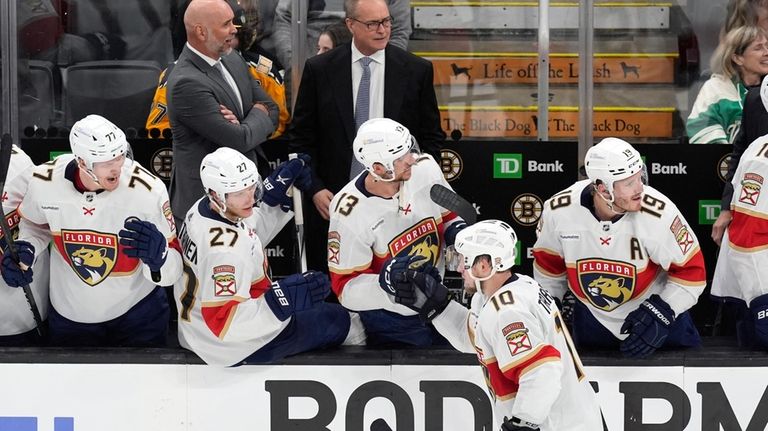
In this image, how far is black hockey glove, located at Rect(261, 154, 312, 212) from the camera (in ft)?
18.7

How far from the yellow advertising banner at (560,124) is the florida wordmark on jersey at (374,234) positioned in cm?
86

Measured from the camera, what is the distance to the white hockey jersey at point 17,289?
5582 mm

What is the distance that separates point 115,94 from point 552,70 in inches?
76.0

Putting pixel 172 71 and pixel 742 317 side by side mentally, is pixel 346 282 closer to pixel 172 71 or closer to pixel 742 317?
pixel 172 71

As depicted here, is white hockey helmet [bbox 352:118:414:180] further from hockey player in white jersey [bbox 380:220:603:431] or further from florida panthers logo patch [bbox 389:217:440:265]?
hockey player in white jersey [bbox 380:220:603:431]

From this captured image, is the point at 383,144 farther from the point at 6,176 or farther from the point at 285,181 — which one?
the point at 6,176

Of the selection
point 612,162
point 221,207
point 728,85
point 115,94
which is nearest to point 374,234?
point 221,207

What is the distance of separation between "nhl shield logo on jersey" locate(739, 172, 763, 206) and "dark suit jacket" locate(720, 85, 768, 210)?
Result: 0.28m

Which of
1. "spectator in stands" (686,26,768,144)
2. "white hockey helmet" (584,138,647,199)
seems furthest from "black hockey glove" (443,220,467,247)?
"spectator in stands" (686,26,768,144)

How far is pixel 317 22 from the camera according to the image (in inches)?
250

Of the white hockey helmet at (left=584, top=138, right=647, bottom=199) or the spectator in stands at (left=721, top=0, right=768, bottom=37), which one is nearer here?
the white hockey helmet at (left=584, top=138, right=647, bottom=199)

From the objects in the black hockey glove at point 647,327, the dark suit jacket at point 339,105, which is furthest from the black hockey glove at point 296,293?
the black hockey glove at point 647,327

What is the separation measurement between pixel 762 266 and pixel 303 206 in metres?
1.95

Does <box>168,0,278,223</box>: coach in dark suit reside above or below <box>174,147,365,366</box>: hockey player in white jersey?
above
